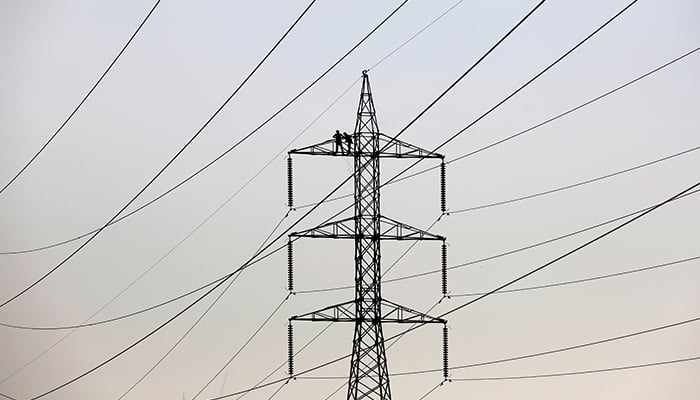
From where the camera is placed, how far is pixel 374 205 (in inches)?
1244

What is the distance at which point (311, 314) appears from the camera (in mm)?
29609

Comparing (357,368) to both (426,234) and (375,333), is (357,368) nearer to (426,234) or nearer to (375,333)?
(375,333)

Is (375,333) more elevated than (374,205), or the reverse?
(374,205)

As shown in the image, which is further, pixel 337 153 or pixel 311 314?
pixel 337 153

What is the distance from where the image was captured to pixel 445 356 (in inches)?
1249

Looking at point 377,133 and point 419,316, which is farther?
point 377,133

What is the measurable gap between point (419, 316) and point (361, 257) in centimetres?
222

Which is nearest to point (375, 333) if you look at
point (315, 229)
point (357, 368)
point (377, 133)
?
point (357, 368)

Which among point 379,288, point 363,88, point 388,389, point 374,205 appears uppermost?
point 363,88

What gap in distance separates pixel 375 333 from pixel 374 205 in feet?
10.1

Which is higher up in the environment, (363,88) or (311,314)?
(363,88)

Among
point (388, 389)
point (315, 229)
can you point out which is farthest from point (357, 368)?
point (315, 229)

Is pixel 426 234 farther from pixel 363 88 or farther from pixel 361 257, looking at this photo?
pixel 363 88

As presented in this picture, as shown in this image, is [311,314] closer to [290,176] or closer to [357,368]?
[357,368]
